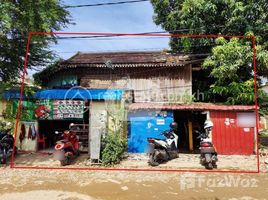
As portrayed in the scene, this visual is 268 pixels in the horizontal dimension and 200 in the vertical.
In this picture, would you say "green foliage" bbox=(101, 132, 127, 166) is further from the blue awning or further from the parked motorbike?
the parked motorbike

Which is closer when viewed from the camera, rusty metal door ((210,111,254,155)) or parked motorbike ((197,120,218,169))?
parked motorbike ((197,120,218,169))

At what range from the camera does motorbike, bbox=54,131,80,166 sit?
9070mm

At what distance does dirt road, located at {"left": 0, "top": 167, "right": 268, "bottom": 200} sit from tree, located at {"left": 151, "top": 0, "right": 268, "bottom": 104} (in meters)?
4.74

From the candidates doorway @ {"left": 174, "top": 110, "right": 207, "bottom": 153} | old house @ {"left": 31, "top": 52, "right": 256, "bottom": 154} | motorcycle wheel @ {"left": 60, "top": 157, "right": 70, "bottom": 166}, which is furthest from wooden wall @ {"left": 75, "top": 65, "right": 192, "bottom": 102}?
motorcycle wheel @ {"left": 60, "top": 157, "right": 70, "bottom": 166}

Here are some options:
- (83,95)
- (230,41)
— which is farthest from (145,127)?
(230,41)

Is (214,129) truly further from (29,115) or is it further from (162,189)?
(29,115)

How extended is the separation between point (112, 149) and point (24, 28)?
5.39 m

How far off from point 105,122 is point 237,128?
5.36 m

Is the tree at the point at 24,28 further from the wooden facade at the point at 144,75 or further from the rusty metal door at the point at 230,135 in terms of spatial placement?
the rusty metal door at the point at 230,135

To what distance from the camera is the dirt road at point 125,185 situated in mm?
6215

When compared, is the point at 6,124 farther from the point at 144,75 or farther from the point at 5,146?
Answer: the point at 144,75

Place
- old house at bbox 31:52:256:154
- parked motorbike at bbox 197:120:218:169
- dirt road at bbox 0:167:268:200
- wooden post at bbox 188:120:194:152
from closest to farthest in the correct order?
dirt road at bbox 0:167:268:200
parked motorbike at bbox 197:120:218:169
old house at bbox 31:52:256:154
wooden post at bbox 188:120:194:152

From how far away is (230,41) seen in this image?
458 inches

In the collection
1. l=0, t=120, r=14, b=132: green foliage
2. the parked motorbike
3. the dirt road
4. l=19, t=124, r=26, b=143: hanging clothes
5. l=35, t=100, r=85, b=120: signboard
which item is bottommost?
the dirt road
